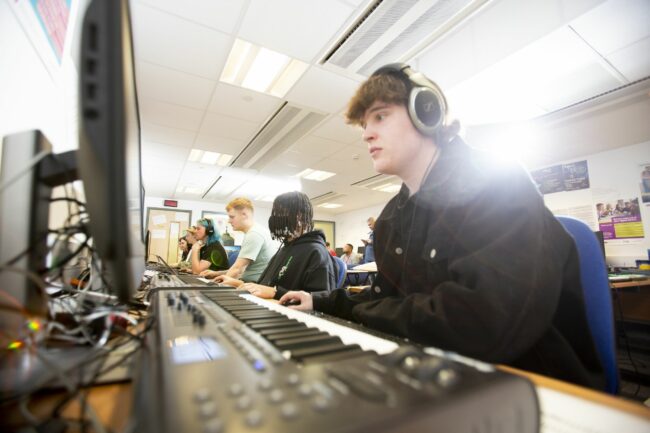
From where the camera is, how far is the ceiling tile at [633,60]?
7.22ft

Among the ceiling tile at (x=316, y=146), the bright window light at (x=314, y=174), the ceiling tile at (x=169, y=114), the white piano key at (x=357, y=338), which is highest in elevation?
the ceiling tile at (x=169, y=114)

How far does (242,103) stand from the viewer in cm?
315

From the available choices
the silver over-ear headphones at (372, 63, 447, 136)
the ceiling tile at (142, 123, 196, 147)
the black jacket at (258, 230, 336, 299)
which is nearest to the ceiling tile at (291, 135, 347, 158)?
the ceiling tile at (142, 123, 196, 147)

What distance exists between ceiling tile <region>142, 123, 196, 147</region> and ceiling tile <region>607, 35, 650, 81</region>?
4.35m

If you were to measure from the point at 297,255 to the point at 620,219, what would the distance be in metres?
5.01

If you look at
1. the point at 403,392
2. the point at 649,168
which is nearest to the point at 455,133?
the point at 403,392

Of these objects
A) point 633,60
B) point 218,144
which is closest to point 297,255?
point 633,60

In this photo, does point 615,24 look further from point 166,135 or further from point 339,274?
point 166,135

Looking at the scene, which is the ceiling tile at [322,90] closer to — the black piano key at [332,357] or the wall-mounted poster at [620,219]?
the black piano key at [332,357]

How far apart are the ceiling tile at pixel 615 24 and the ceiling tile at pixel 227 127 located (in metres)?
3.07

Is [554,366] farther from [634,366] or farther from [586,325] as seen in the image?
[634,366]

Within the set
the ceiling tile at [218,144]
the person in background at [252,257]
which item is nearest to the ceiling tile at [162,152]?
the ceiling tile at [218,144]

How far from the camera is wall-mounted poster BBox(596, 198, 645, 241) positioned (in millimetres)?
4012

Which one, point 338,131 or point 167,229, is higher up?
point 338,131
